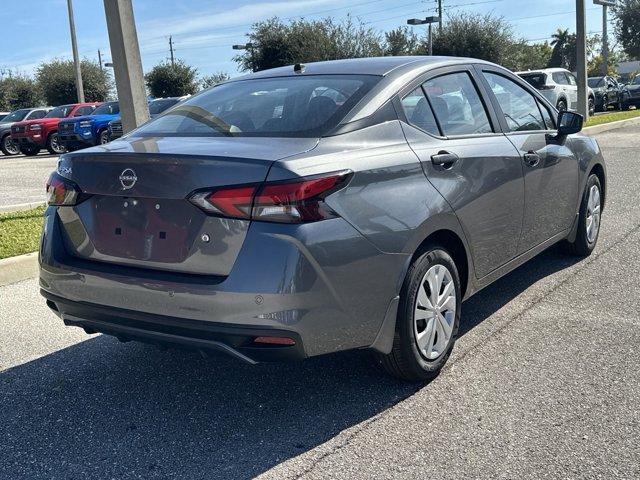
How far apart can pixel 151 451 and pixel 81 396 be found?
802mm

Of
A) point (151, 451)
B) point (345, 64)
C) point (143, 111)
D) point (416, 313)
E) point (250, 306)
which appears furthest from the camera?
point (143, 111)

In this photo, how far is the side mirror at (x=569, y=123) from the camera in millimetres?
4945

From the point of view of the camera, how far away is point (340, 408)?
338 cm

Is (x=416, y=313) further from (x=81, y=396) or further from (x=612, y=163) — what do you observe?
(x=612, y=163)

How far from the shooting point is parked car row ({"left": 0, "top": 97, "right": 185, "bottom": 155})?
795 inches

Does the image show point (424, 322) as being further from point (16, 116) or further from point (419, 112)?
point (16, 116)

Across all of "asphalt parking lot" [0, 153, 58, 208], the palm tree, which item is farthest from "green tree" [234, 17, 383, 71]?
the palm tree

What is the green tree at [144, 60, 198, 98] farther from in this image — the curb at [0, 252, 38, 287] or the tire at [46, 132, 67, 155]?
the curb at [0, 252, 38, 287]

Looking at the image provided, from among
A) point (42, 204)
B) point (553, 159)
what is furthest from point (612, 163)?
point (42, 204)

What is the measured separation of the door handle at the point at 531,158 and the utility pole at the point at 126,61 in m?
4.79

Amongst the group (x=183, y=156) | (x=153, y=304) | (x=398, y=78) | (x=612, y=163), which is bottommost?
(x=612, y=163)

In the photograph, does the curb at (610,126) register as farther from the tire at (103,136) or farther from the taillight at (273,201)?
the taillight at (273,201)

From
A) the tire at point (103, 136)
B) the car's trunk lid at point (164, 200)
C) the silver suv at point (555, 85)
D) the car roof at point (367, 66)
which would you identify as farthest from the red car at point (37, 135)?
the car's trunk lid at point (164, 200)

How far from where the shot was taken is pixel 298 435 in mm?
3131
